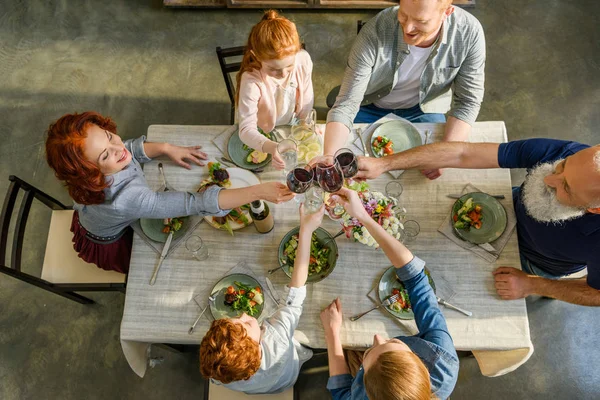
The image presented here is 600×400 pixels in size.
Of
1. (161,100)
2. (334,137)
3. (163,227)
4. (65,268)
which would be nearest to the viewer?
(163,227)

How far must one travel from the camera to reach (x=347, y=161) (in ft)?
6.24

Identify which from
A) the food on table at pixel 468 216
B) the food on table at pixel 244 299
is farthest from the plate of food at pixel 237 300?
the food on table at pixel 468 216

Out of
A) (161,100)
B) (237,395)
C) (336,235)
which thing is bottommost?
(237,395)

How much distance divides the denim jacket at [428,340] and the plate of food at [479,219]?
1.13ft

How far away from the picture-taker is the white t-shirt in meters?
2.35

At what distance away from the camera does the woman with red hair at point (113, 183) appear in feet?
6.20

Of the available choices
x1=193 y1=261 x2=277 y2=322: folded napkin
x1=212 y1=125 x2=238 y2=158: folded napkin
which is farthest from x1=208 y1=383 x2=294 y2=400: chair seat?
x1=212 y1=125 x2=238 y2=158: folded napkin

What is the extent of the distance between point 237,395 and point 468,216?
146 cm

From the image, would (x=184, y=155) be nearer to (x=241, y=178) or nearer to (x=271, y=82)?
(x=241, y=178)

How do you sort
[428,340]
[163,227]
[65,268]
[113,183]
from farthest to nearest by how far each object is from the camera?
[65,268] < [163,227] < [113,183] < [428,340]

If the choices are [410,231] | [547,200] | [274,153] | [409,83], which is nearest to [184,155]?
[274,153]

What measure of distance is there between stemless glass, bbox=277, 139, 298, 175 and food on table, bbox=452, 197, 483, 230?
32.1 inches

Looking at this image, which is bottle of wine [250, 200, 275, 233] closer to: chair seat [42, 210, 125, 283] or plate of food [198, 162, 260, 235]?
plate of food [198, 162, 260, 235]

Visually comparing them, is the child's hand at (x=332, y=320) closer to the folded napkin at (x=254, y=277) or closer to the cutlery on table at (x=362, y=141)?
the folded napkin at (x=254, y=277)
